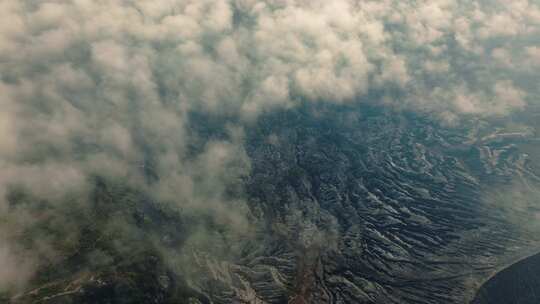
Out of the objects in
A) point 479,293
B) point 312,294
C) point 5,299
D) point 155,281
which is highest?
point 5,299

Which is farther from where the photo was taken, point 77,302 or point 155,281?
point 155,281

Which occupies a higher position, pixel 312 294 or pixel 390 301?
pixel 312 294

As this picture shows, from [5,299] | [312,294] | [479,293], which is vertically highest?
[5,299]

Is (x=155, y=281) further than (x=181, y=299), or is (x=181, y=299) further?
(x=155, y=281)

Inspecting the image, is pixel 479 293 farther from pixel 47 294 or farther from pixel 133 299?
pixel 47 294

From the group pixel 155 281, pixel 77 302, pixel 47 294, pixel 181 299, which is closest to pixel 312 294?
pixel 181 299

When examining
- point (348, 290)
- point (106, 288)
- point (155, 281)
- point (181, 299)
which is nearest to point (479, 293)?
point (348, 290)

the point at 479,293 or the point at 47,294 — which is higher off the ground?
the point at 47,294

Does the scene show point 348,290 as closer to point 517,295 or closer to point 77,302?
point 517,295
